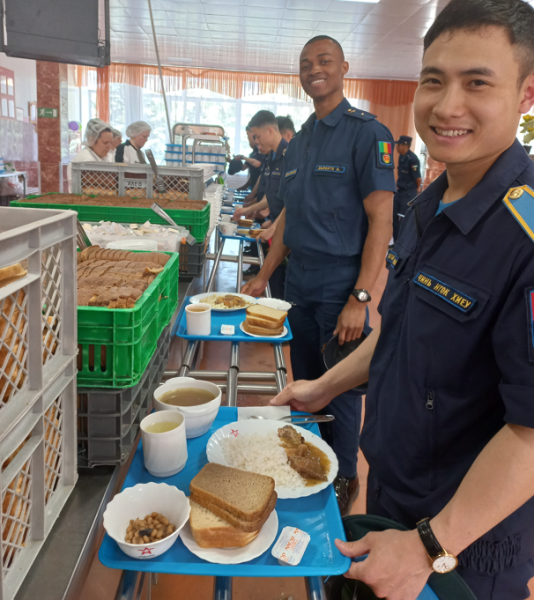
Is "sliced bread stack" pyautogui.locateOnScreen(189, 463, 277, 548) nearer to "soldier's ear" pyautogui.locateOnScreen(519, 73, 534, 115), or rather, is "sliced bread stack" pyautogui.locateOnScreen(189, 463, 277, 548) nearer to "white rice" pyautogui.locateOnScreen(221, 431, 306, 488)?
"white rice" pyautogui.locateOnScreen(221, 431, 306, 488)

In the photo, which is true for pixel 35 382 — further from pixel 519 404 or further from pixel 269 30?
pixel 269 30

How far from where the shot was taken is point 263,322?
176cm

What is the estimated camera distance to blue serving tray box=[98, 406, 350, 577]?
71cm

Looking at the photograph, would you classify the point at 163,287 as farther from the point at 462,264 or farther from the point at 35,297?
the point at 462,264

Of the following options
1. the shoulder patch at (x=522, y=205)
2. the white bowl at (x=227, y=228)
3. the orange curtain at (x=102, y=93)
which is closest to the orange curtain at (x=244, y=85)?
the orange curtain at (x=102, y=93)

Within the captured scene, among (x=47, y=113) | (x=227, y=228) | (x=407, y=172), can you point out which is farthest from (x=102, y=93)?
(x=227, y=228)

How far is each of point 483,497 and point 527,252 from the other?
15.5 inches

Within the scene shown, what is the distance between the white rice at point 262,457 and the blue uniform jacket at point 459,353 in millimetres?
229

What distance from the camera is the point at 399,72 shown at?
10.5 m

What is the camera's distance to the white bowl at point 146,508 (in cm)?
72

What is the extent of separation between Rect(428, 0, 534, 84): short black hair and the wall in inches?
332

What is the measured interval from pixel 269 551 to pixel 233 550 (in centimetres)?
6

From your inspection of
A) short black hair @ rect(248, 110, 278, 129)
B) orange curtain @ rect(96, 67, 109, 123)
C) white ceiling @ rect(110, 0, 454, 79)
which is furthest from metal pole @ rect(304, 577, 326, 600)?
orange curtain @ rect(96, 67, 109, 123)

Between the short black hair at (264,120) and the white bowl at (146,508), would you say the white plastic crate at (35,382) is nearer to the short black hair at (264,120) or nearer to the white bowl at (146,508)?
Answer: the white bowl at (146,508)
